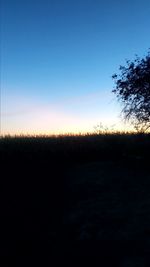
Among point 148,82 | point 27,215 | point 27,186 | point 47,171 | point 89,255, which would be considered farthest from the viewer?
point 148,82

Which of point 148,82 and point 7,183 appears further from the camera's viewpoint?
point 148,82

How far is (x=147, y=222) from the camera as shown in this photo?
13.9 metres

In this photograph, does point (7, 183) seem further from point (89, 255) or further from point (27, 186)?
point (89, 255)

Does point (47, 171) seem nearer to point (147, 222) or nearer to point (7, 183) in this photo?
point (7, 183)

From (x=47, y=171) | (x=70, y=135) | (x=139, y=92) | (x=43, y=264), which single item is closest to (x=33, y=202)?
(x=47, y=171)

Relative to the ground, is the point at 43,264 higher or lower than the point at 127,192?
lower

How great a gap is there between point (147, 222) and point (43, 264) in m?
3.66

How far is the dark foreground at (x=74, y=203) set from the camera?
13.1 metres

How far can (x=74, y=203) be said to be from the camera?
17359mm

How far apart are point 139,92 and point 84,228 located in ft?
54.4

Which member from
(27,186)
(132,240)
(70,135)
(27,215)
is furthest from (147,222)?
(70,135)

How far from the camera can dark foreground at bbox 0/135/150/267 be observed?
1313 centimetres

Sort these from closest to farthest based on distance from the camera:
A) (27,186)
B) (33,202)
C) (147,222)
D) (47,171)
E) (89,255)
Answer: (89,255)
(147,222)
(33,202)
(27,186)
(47,171)

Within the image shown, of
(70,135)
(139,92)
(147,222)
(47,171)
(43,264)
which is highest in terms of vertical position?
(139,92)
